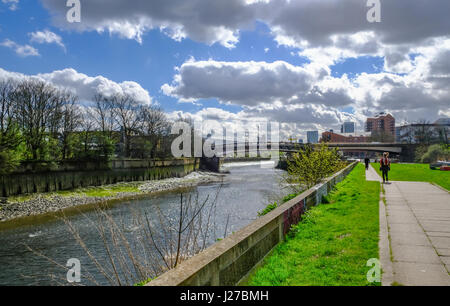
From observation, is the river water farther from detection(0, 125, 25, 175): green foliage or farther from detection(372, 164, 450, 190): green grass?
detection(0, 125, 25, 175): green foliage

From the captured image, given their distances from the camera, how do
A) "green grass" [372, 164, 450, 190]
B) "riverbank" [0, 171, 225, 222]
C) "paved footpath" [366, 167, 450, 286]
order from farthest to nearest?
"riverbank" [0, 171, 225, 222]
"green grass" [372, 164, 450, 190]
"paved footpath" [366, 167, 450, 286]

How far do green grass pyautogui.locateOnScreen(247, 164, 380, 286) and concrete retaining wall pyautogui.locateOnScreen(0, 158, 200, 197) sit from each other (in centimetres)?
3586

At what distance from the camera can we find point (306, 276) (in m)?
5.23

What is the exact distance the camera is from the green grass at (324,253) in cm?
512

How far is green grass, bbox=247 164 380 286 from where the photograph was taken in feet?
16.8

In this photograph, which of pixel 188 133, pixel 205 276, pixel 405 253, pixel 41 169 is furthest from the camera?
pixel 188 133

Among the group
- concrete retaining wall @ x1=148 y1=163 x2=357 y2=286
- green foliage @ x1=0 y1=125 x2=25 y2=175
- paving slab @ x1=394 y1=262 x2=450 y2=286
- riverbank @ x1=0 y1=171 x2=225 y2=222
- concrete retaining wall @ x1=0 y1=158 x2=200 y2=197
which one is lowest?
riverbank @ x1=0 y1=171 x2=225 y2=222

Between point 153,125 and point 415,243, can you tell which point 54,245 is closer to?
point 415,243

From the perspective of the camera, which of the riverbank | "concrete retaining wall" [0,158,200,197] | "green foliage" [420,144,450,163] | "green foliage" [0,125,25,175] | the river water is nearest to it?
the river water

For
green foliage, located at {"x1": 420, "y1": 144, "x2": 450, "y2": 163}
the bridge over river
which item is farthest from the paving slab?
the bridge over river

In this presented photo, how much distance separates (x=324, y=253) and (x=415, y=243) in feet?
6.24
